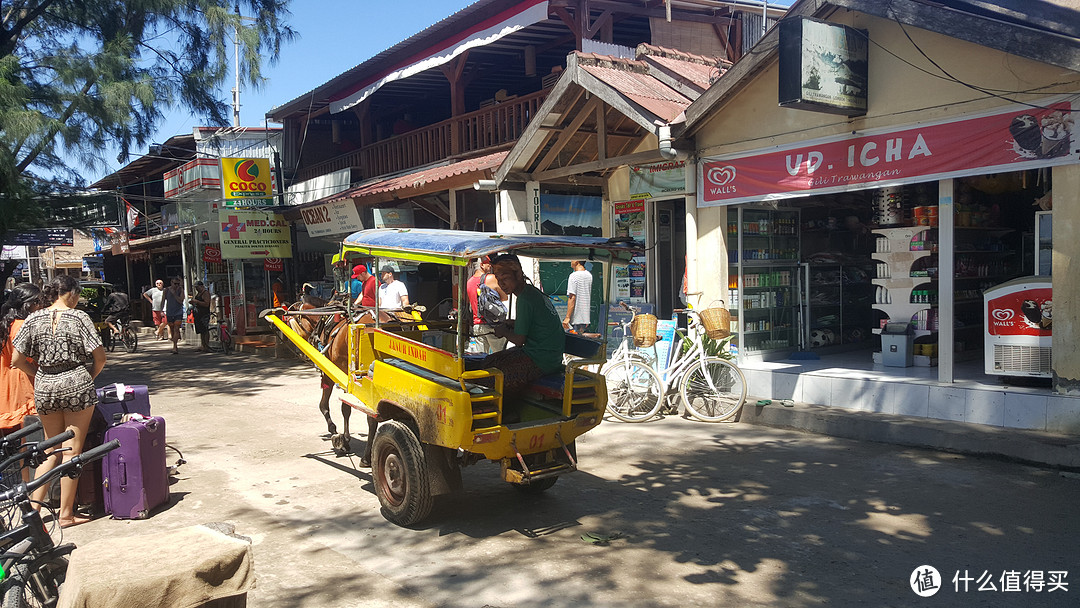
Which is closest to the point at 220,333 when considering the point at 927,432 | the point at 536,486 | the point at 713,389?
the point at 713,389

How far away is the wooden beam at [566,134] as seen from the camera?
10.3 m

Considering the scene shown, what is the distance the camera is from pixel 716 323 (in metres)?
8.65

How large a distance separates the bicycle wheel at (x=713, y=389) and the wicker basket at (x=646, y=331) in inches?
23.1

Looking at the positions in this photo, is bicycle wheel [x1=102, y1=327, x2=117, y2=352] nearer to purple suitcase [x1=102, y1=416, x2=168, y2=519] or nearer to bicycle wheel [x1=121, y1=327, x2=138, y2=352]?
bicycle wheel [x1=121, y1=327, x2=138, y2=352]

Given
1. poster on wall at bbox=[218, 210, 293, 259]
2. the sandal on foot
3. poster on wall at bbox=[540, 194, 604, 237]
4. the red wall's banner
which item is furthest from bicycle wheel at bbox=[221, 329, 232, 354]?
the red wall's banner

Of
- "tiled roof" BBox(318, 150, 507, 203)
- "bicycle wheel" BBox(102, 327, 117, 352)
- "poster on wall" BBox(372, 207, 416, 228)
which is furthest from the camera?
"bicycle wheel" BBox(102, 327, 117, 352)

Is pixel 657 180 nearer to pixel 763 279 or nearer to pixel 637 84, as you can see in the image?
pixel 637 84

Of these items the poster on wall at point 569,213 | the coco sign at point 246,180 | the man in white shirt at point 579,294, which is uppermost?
the coco sign at point 246,180

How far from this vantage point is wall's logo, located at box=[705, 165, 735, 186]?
30.6 feet

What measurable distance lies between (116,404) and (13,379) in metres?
0.77

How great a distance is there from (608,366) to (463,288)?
4.94 meters

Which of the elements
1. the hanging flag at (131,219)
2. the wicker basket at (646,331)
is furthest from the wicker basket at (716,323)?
the hanging flag at (131,219)

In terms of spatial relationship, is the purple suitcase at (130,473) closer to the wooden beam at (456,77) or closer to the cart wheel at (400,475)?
the cart wheel at (400,475)

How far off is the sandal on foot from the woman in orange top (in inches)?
33.7
